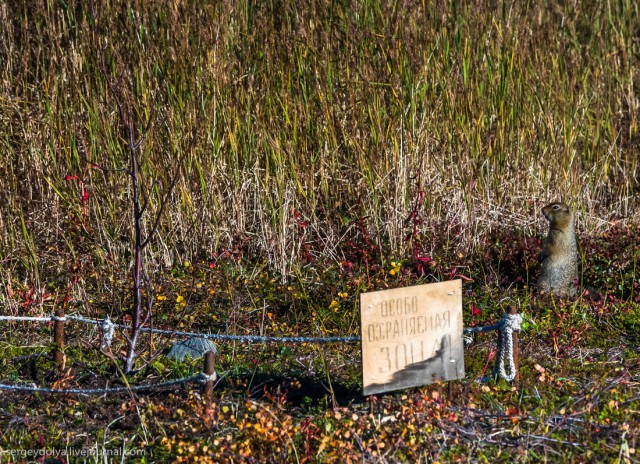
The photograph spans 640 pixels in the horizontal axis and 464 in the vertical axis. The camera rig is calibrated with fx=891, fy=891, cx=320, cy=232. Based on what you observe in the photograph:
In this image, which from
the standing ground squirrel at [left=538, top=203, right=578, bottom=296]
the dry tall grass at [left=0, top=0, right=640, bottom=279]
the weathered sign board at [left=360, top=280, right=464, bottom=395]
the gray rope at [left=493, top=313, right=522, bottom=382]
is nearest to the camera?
the weathered sign board at [left=360, top=280, right=464, bottom=395]

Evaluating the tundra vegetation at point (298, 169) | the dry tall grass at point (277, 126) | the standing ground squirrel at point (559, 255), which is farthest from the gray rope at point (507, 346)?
the dry tall grass at point (277, 126)

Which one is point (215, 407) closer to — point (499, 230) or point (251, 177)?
point (251, 177)

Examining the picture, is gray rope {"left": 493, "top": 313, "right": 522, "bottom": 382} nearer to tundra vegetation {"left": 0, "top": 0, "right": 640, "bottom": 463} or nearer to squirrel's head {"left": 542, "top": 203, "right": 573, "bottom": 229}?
tundra vegetation {"left": 0, "top": 0, "right": 640, "bottom": 463}

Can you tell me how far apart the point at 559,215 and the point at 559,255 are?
0.22m

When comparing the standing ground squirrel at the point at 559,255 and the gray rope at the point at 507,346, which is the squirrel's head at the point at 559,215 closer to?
the standing ground squirrel at the point at 559,255

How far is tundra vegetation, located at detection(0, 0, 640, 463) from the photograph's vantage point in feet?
16.3

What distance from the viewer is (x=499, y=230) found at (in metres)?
5.74

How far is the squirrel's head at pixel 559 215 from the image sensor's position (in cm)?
493

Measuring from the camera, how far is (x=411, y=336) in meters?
3.50

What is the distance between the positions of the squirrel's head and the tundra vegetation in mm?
376

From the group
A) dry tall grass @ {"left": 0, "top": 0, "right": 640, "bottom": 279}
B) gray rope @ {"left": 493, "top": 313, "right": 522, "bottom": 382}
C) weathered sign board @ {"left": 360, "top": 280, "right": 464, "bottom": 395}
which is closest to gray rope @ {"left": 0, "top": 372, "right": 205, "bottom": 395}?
weathered sign board @ {"left": 360, "top": 280, "right": 464, "bottom": 395}

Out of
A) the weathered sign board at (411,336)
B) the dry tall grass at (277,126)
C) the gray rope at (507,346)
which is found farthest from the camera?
the dry tall grass at (277,126)

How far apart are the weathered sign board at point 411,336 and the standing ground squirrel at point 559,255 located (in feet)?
4.94

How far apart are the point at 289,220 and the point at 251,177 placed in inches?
15.2
